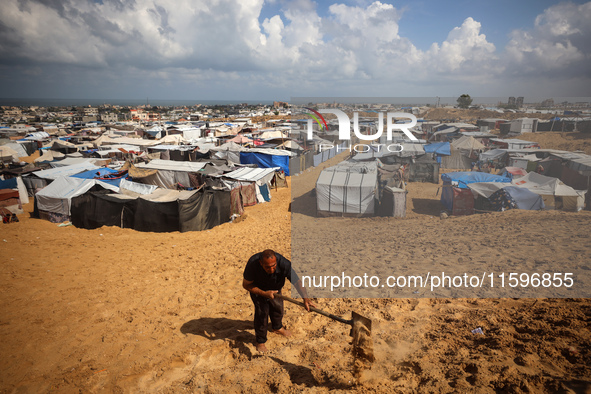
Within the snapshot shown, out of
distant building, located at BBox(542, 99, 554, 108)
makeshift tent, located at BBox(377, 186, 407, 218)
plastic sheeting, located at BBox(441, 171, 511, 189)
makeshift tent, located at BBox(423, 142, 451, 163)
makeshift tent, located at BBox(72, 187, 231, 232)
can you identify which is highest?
distant building, located at BBox(542, 99, 554, 108)

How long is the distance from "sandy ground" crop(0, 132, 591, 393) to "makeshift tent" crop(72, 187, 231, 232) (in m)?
3.90

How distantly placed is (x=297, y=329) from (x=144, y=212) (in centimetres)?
995

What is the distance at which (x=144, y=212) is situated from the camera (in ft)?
41.5

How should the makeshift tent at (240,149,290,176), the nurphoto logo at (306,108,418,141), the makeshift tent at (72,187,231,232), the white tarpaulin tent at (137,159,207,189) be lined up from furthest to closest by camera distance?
the makeshift tent at (240,149,290,176) < the white tarpaulin tent at (137,159,207,189) < the makeshift tent at (72,187,231,232) < the nurphoto logo at (306,108,418,141)

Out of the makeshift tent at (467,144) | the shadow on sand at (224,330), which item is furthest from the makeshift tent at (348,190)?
the makeshift tent at (467,144)

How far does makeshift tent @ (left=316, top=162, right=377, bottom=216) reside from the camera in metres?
7.93

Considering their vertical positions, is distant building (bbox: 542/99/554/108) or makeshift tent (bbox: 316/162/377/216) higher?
distant building (bbox: 542/99/554/108)

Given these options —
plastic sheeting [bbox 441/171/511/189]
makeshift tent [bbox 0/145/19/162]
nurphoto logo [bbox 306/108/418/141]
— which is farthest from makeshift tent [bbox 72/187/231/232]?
makeshift tent [bbox 0/145/19/162]

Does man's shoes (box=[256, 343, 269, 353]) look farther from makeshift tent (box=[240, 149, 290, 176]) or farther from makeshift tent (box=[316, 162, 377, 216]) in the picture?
makeshift tent (box=[240, 149, 290, 176])

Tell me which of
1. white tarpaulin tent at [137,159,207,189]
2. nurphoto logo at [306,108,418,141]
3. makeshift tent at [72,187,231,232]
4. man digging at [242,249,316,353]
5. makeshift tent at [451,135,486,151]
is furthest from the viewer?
white tarpaulin tent at [137,159,207,189]

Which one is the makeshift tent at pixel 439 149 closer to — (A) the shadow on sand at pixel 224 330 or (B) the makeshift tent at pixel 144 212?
(A) the shadow on sand at pixel 224 330

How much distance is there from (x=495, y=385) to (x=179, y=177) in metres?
19.5

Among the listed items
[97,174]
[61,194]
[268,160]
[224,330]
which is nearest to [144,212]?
[61,194]

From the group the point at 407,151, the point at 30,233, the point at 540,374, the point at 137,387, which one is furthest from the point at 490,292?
the point at 30,233
